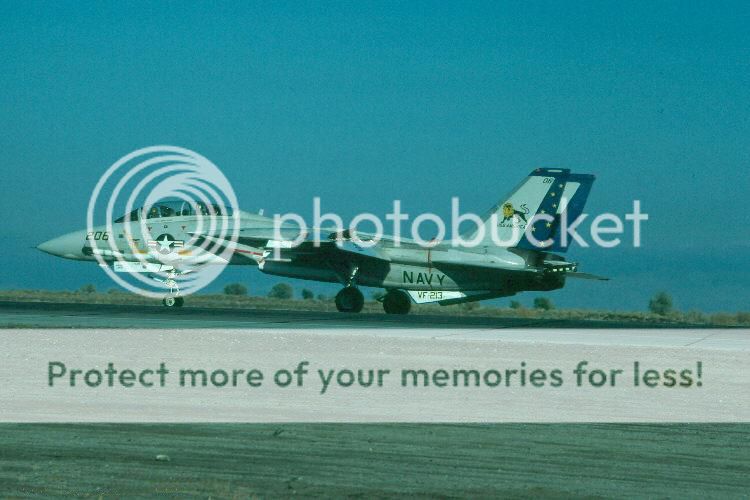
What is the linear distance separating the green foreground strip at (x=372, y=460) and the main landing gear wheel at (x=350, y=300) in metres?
23.2

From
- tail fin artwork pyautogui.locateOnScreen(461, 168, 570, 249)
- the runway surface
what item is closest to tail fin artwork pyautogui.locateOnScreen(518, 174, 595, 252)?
tail fin artwork pyautogui.locateOnScreen(461, 168, 570, 249)

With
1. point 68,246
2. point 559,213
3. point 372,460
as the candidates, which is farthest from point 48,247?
point 372,460

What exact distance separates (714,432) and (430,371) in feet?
19.2

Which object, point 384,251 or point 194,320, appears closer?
point 194,320

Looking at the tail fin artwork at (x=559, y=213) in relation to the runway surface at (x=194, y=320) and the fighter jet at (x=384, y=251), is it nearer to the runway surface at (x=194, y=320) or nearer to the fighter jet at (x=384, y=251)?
the fighter jet at (x=384, y=251)

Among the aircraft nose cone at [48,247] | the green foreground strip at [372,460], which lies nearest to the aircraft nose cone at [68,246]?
the aircraft nose cone at [48,247]

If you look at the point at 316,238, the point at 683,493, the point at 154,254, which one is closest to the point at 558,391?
the point at 683,493

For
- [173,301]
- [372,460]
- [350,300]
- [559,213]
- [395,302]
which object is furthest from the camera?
[395,302]

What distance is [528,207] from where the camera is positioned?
108 feet

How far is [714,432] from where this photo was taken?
35.5 ft

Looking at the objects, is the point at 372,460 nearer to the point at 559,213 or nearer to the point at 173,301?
the point at 559,213

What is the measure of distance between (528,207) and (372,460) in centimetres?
2501

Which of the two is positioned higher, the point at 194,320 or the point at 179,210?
the point at 179,210

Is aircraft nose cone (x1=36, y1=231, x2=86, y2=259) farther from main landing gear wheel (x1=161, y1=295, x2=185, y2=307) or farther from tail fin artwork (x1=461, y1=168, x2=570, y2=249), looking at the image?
tail fin artwork (x1=461, y1=168, x2=570, y2=249)
